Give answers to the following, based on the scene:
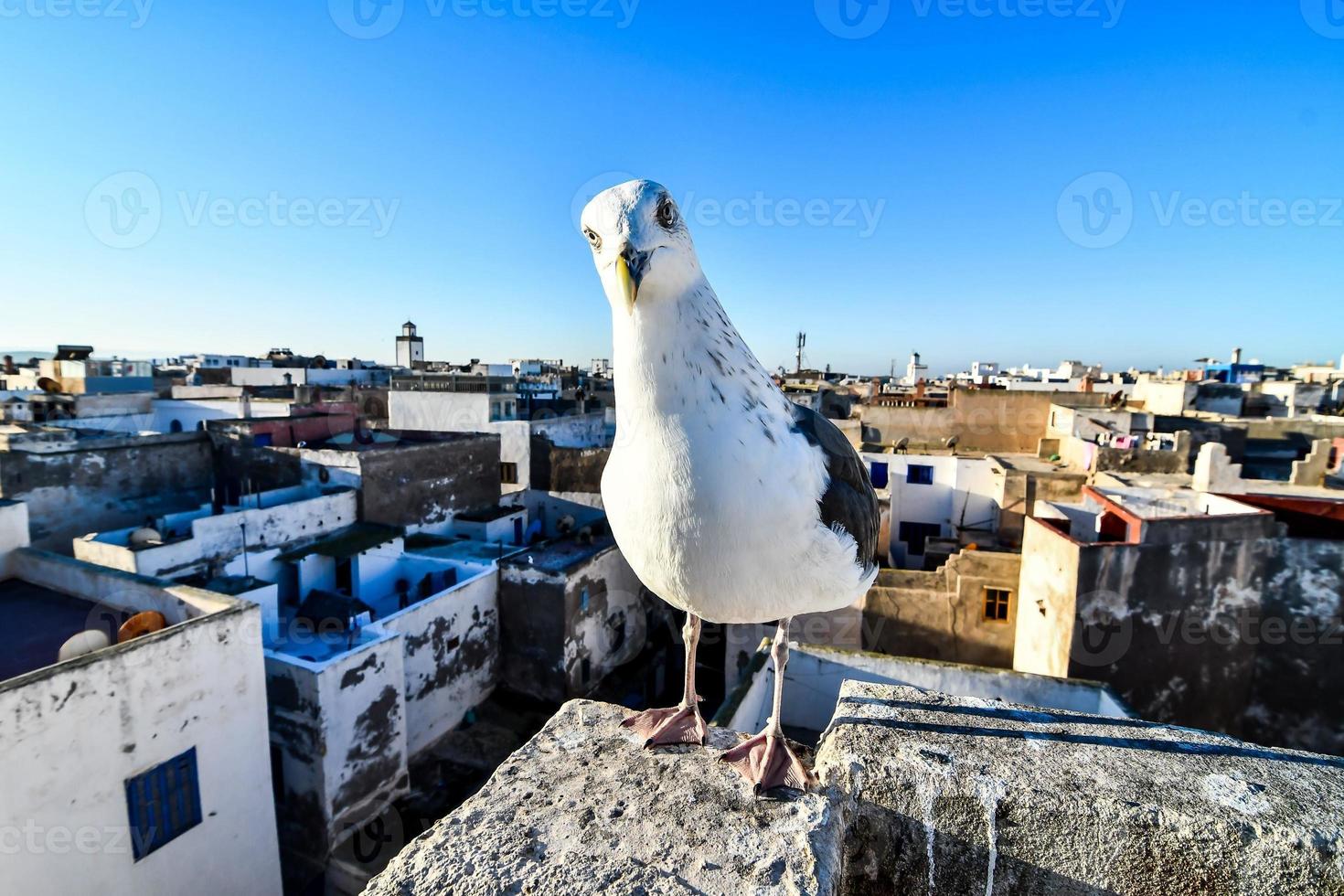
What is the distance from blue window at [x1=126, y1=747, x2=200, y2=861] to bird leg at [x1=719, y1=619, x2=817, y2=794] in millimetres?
8924

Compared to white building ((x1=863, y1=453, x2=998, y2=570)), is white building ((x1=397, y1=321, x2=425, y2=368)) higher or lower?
higher

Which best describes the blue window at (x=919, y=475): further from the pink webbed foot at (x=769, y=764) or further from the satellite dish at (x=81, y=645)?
the satellite dish at (x=81, y=645)

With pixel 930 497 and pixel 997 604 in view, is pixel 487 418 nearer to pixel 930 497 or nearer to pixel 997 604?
Answer: pixel 930 497

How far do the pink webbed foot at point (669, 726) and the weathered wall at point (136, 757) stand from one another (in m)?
7.64

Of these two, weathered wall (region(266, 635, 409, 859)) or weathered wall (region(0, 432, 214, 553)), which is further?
weathered wall (region(0, 432, 214, 553))

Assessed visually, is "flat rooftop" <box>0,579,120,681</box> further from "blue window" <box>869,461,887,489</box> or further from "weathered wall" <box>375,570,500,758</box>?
"blue window" <box>869,461,887,489</box>

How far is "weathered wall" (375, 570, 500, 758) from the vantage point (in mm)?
13609

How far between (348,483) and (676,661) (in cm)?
1059

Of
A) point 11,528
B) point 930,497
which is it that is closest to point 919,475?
point 930,497

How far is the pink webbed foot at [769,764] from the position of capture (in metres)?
2.51

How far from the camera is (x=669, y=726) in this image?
9.47 feet

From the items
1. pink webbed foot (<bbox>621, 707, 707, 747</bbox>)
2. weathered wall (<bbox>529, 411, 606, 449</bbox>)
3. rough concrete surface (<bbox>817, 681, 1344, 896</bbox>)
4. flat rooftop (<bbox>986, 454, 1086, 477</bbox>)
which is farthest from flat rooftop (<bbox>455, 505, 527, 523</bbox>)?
rough concrete surface (<bbox>817, 681, 1344, 896</bbox>)

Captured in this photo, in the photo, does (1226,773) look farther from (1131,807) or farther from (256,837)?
(256,837)

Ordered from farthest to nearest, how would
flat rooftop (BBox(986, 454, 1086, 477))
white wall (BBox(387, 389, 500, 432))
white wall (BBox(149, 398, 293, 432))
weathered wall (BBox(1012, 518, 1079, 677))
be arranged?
1. white wall (BBox(149, 398, 293, 432))
2. white wall (BBox(387, 389, 500, 432))
3. flat rooftop (BBox(986, 454, 1086, 477))
4. weathered wall (BBox(1012, 518, 1079, 677))
